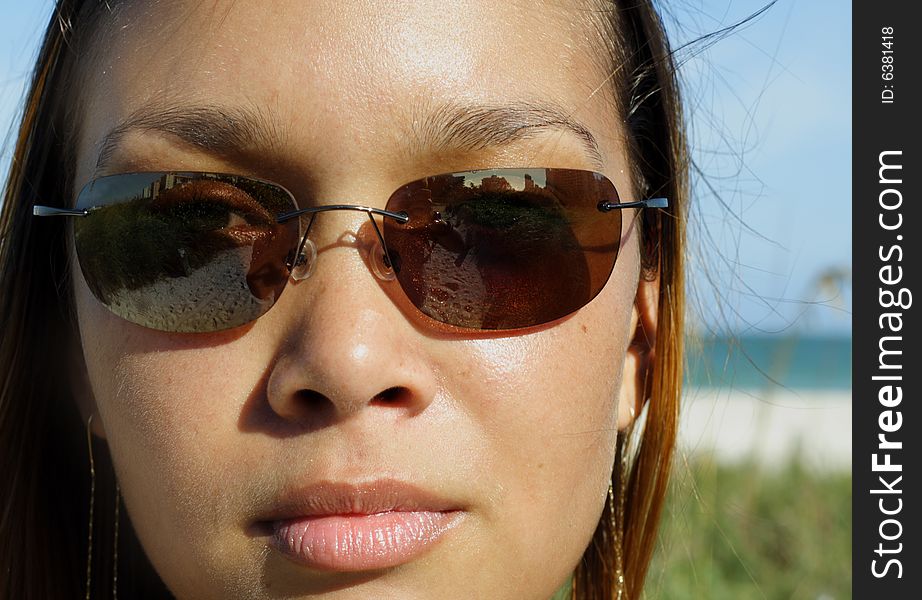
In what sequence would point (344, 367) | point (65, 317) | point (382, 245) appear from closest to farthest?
point (344, 367), point (382, 245), point (65, 317)

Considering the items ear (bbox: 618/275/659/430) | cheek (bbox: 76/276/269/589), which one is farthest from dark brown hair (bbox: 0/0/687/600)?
cheek (bbox: 76/276/269/589)

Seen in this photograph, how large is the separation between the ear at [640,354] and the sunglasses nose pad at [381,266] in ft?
2.36

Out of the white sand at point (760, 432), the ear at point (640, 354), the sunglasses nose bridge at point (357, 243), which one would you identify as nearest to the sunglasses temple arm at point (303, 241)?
the sunglasses nose bridge at point (357, 243)

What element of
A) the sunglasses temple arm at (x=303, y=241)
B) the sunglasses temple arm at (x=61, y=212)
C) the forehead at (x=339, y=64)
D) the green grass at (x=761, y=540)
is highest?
the forehead at (x=339, y=64)

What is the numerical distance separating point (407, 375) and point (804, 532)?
3.28 meters

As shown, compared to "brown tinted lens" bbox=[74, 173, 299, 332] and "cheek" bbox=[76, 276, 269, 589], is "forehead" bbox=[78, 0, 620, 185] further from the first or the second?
"cheek" bbox=[76, 276, 269, 589]

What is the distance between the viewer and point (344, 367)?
1620mm

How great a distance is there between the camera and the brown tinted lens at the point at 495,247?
1.75 m

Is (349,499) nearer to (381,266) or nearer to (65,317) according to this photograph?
(381,266)

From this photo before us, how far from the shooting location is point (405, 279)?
1.74 m

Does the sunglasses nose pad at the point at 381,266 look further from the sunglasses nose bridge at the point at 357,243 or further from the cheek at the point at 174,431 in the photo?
the cheek at the point at 174,431

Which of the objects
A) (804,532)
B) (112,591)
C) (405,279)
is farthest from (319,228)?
(804,532)

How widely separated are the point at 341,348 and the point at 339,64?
1.68 feet

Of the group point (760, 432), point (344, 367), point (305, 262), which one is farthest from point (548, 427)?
point (760, 432)
